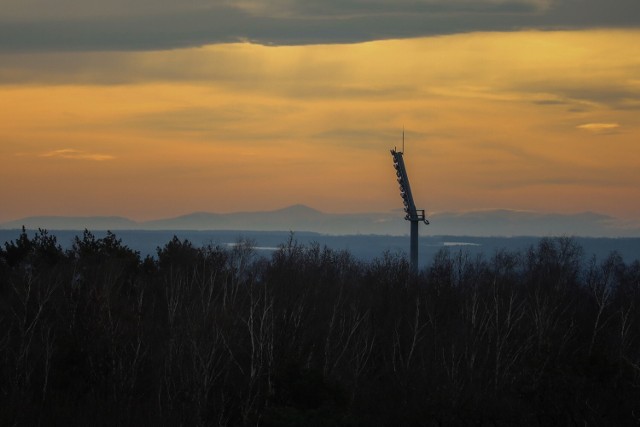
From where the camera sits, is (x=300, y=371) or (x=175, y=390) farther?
(x=175, y=390)

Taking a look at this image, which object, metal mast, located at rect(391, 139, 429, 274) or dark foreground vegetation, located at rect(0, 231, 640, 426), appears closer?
dark foreground vegetation, located at rect(0, 231, 640, 426)

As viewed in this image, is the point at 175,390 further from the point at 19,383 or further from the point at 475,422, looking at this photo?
the point at 475,422

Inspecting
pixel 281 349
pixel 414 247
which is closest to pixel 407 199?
pixel 414 247

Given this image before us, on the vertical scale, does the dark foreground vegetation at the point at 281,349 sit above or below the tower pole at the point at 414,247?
below

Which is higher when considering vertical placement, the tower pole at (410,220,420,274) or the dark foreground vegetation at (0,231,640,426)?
the tower pole at (410,220,420,274)

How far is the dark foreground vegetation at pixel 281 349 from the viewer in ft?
134

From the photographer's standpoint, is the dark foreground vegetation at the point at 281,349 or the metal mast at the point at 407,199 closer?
the dark foreground vegetation at the point at 281,349

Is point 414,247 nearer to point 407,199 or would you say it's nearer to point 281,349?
point 407,199

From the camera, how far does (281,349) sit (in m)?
51.4

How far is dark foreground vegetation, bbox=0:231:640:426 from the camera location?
134 feet

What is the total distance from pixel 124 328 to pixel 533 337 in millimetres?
22522

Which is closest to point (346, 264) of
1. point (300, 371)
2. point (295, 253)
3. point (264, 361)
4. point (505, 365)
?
point (295, 253)

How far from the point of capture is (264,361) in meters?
48.6

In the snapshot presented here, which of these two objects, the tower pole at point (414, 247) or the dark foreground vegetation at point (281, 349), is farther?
the tower pole at point (414, 247)
